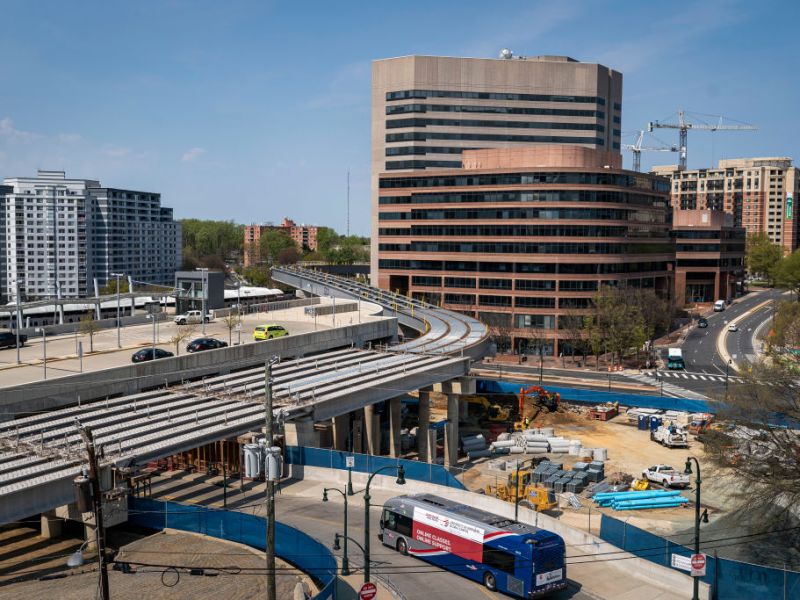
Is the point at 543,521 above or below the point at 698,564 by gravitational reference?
below

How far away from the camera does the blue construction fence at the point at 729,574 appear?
2727 cm

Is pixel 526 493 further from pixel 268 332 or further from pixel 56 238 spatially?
pixel 56 238

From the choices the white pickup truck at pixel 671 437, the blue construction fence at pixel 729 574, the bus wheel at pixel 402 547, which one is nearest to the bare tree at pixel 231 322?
the bus wheel at pixel 402 547

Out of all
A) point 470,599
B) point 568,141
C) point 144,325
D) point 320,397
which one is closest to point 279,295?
point 568,141

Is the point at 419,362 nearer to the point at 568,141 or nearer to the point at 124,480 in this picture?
the point at 124,480

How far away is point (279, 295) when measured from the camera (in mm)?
146875

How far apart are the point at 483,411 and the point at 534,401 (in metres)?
5.33

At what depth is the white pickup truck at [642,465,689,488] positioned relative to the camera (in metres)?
51.9

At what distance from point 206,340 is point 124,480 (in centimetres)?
2533

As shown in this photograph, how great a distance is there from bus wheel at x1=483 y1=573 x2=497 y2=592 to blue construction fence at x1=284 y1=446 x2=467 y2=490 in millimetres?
9484

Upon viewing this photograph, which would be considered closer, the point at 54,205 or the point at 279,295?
the point at 279,295

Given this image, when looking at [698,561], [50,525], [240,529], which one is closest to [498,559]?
[698,561]

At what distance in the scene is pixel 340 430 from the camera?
59.3 metres

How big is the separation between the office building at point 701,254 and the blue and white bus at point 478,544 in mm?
123113
